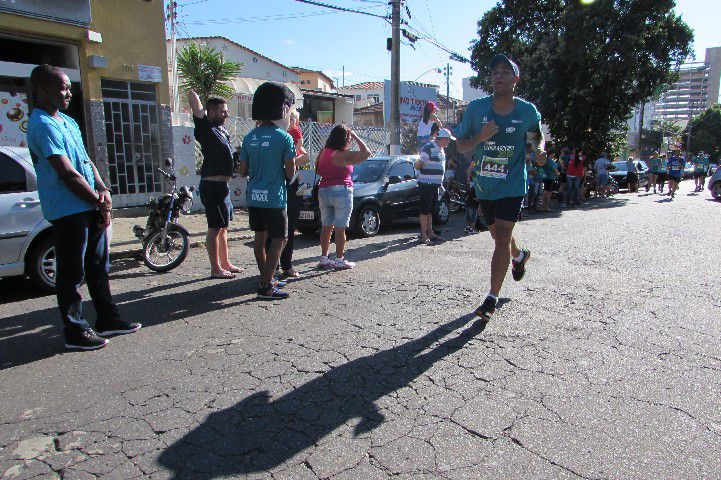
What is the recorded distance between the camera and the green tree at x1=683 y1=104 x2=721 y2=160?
73.9m

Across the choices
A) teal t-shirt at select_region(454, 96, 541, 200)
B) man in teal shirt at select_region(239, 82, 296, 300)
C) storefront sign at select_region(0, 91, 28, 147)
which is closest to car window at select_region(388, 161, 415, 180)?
man in teal shirt at select_region(239, 82, 296, 300)

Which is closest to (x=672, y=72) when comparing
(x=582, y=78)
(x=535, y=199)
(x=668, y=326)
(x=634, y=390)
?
(x=582, y=78)

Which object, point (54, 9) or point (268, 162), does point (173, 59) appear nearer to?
point (54, 9)

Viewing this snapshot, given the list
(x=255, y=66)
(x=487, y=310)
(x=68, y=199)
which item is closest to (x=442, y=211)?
(x=487, y=310)

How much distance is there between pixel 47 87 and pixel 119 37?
8625 millimetres

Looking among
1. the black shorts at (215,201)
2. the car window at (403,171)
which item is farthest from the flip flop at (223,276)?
the car window at (403,171)

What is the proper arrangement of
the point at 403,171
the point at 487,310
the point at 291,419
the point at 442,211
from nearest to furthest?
the point at 291,419 → the point at 487,310 → the point at 403,171 → the point at 442,211

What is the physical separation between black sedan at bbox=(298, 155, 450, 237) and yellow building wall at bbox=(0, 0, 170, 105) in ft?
17.5

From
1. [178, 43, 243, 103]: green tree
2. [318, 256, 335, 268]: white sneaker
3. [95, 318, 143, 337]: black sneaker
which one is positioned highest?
[178, 43, 243, 103]: green tree

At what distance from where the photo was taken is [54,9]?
982 centimetres

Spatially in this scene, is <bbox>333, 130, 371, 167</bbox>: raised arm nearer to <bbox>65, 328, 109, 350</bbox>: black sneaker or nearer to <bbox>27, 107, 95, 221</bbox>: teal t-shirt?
<bbox>27, 107, 95, 221</bbox>: teal t-shirt

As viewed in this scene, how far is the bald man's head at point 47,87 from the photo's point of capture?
351cm

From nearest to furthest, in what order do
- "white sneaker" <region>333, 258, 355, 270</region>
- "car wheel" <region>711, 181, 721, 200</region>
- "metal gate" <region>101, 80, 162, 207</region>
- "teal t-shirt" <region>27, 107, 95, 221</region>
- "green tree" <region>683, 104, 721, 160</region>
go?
"teal t-shirt" <region>27, 107, 95, 221</region>
"white sneaker" <region>333, 258, 355, 270</region>
"metal gate" <region>101, 80, 162, 207</region>
"car wheel" <region>711, 181, 721, 200</region>
"green tree" <region>683, 104, 721, 160</region>

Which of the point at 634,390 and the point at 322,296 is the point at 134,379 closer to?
the point at 322,296
